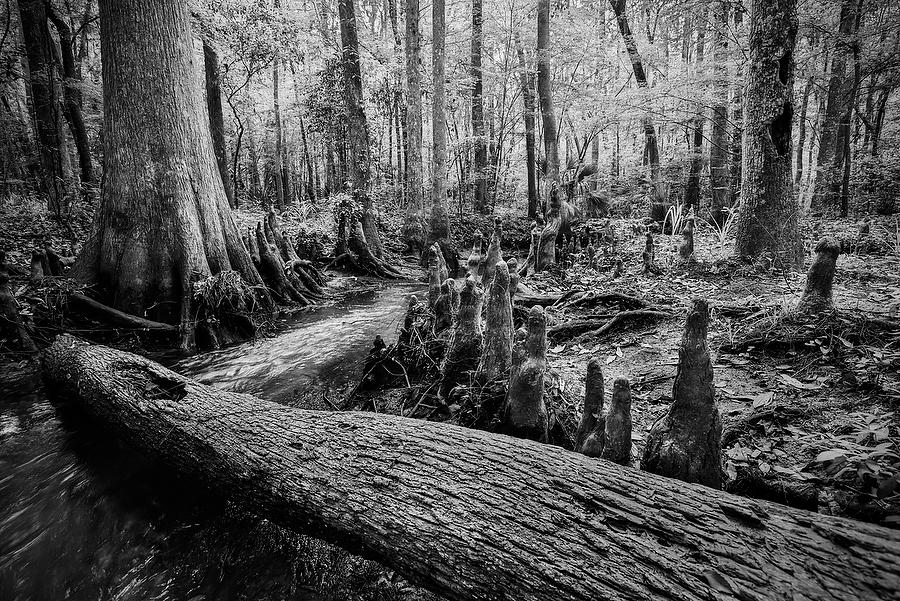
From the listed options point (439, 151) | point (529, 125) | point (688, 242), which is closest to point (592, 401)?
point (688, 242)

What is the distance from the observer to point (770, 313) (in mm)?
4004

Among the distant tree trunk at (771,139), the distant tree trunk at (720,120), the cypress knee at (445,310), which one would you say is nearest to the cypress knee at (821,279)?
the distant tree trunk at (771,139)

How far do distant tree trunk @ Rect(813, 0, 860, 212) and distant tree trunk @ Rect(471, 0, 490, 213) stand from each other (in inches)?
492

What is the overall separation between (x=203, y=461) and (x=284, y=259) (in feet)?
23.0

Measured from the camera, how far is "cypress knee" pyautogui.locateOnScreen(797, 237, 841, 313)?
3308mm

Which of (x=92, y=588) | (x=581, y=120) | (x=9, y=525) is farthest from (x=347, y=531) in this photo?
(x=581, y=120)

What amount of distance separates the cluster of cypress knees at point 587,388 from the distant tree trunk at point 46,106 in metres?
13.1

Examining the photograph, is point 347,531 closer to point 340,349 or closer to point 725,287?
point 340,349

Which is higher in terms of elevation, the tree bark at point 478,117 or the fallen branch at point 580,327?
the tree bark at point 478,117

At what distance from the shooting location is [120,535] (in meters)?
2.72

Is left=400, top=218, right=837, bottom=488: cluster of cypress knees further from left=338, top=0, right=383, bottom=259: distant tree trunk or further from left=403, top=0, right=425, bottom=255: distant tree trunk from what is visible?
left=338, top=0, right=383, bottom=259: distant tree trunk

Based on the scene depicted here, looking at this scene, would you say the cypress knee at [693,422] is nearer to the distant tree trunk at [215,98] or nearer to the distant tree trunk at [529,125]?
the distant tree trunk at [215,98]

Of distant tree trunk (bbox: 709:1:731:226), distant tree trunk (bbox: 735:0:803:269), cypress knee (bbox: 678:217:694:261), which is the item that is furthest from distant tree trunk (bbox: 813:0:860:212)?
cypress knee (bbox: 678:217:694:261)

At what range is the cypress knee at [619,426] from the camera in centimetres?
214
